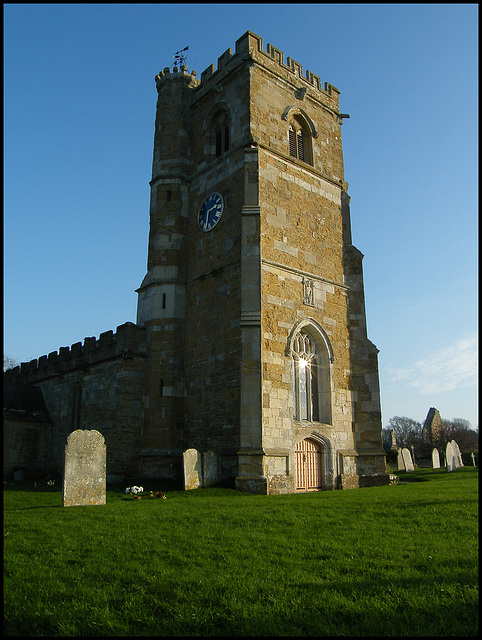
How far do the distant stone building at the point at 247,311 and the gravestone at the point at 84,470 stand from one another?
4.55m

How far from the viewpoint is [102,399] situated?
1986 cm

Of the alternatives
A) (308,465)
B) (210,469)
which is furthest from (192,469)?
(308,465)

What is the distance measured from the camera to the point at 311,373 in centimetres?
1806

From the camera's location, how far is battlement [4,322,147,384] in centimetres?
1903

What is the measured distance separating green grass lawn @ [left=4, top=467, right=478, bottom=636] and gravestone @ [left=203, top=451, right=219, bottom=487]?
19.0 ft

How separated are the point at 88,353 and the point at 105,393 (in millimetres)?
2442

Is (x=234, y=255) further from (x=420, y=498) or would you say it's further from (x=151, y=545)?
(x=151, y=545)

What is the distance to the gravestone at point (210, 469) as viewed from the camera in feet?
49.8

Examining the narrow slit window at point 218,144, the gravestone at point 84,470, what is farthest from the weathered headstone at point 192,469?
the narrow slit window at point 218,144

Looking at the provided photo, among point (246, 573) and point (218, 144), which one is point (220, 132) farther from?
point (246, 573)

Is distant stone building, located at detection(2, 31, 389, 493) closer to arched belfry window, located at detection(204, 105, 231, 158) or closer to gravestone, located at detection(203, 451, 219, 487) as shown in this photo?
arched belfry window, located at detection(204, 105, 231, 158)

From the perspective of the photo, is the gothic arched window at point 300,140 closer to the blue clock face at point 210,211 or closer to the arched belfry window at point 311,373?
the blue clock face at point 210,211

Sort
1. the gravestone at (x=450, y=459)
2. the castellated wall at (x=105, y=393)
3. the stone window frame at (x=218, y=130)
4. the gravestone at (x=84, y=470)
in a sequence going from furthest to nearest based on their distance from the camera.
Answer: the gravestone at (x=450, y=459), the stone window frame at (x=218, y=130), the castellated wall at (x=105, y=393), the gravestone at (x=84, y=470)

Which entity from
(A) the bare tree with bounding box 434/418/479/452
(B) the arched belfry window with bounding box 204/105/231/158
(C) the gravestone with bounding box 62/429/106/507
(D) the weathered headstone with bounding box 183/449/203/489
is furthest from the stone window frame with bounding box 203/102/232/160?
(A) the bare tree with bounding box 434/418/479/452
